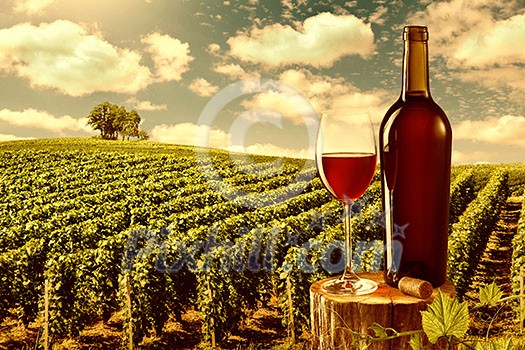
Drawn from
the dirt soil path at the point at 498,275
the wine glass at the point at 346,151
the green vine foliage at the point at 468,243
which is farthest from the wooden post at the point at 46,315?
the wine glass at the point at 346,151

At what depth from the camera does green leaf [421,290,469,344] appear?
545 millimetres

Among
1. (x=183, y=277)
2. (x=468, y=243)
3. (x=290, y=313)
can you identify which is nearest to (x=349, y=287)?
(x=290, y=313)

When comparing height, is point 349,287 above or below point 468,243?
above

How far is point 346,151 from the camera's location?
2.21 metres

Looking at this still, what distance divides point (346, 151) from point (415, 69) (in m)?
0.44

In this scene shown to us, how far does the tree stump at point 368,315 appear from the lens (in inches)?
90.2

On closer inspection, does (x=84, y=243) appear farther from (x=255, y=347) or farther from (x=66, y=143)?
(x=66, y=143)

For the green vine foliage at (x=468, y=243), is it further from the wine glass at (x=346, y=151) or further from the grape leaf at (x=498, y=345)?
the grape leaf at (x=498, y=345)

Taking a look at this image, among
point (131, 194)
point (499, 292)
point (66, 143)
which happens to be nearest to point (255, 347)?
point (499, 292)

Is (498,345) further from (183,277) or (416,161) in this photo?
(183,277)

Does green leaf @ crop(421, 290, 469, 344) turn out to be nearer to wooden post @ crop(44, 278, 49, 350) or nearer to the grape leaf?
the grape leaf

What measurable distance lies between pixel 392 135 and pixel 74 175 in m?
29.8

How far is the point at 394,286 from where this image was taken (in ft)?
8.36

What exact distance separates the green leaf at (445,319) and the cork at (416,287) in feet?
5.67
